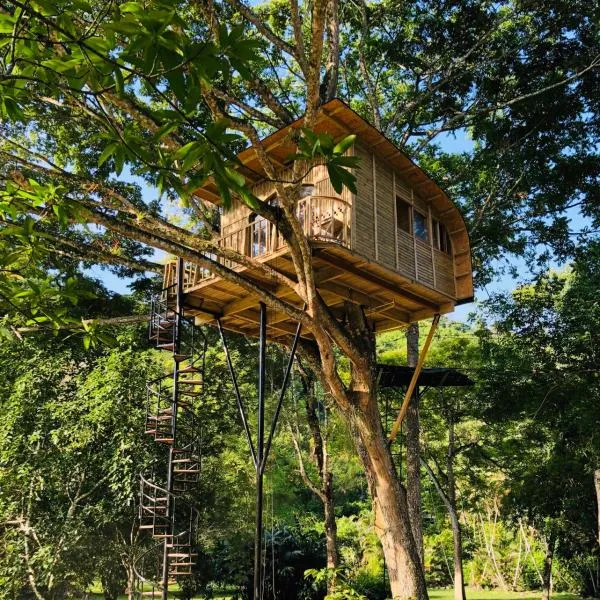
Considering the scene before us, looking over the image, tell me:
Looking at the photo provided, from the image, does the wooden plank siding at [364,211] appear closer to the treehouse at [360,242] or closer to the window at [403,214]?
the treehouse at [360,242]

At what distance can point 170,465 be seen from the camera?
10312mm

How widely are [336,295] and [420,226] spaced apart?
2.43 metres

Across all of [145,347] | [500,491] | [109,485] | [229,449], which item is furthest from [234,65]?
[500,491]

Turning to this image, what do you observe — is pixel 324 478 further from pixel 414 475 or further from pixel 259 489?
pixel 259 489

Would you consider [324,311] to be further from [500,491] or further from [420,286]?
[500,491]

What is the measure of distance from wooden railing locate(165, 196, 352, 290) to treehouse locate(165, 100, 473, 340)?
18mm

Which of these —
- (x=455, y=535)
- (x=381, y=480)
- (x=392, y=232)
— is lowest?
(x=455, y=535)

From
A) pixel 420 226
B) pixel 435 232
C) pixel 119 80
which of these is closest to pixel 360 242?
pixel 420 226

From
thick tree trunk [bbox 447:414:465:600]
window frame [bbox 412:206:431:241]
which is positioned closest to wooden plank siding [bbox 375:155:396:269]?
window frame [bbox 412:206:431:241]

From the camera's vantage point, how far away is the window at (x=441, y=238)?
12.1 m

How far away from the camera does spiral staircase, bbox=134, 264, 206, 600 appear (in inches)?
425

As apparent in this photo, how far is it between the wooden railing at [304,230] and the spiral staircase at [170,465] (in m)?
1.03

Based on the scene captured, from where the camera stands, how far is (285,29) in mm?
14820

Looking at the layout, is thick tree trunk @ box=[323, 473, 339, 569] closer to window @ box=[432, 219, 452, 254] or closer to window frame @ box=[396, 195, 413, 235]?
window @ box=[432, 219, 452, 254]
